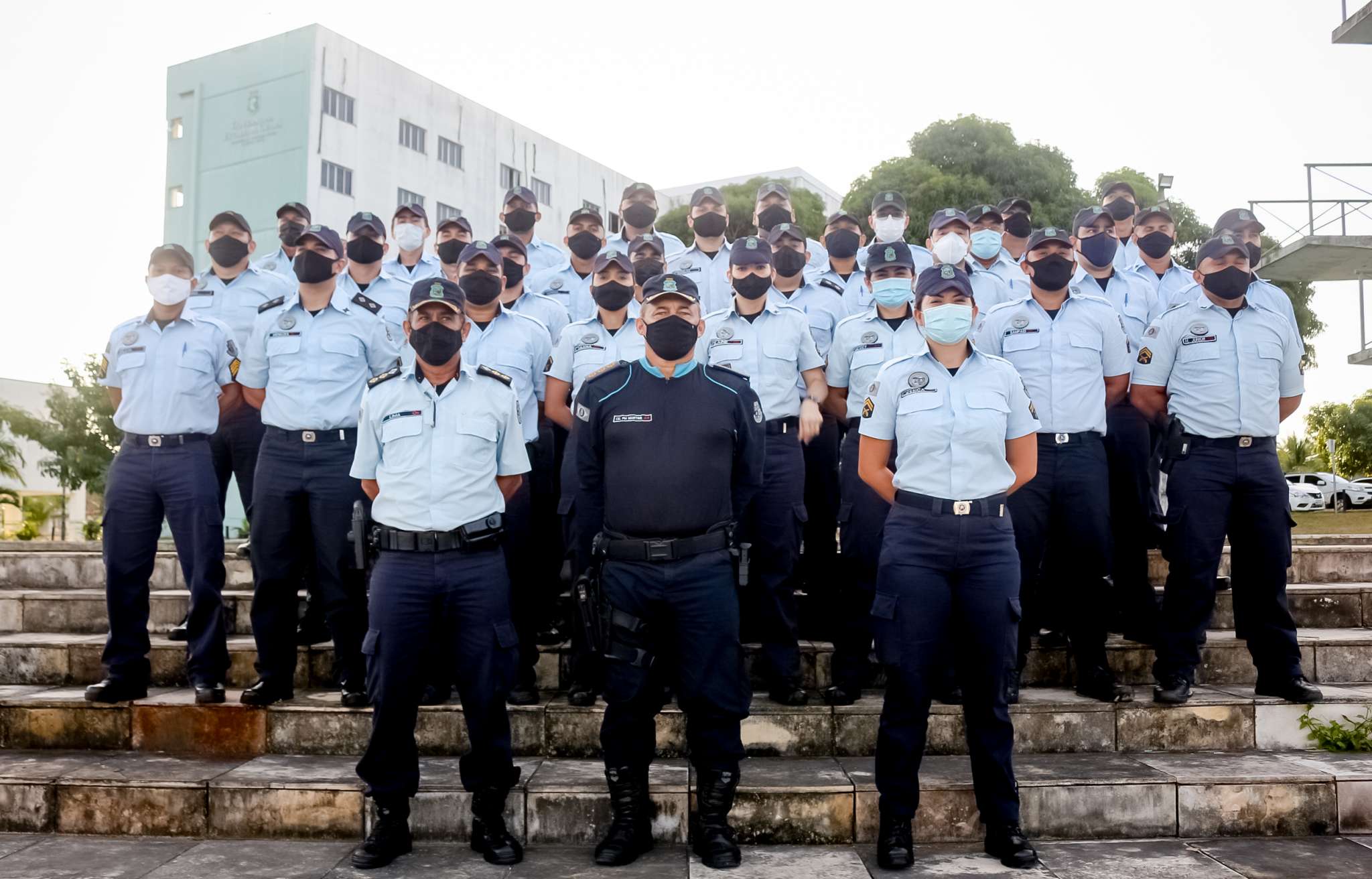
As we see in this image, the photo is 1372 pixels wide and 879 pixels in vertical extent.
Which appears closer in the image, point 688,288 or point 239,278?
point 688,288

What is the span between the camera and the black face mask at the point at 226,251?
5.96 m

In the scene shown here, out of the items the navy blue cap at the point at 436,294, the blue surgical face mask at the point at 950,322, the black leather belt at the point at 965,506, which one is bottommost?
the black leather belt at the point at 965,506

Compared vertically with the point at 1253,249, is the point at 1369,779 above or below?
below

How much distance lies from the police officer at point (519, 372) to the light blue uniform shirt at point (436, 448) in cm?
73

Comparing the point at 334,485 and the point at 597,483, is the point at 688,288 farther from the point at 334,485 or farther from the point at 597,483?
the point at 334,485

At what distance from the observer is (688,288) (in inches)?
157

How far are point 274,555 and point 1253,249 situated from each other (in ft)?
16.7

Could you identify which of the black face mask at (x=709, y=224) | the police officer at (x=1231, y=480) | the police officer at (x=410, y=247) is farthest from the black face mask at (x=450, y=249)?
the police officer at (x=1231, y=480)

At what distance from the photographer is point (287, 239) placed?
6.62 metres

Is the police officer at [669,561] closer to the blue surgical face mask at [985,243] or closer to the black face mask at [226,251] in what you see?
the blue surgical face mask at [985,243]

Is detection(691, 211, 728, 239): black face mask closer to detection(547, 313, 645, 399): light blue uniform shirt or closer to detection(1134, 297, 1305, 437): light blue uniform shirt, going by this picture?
detection(547, 313, 645, 399): light blue uniform shirt

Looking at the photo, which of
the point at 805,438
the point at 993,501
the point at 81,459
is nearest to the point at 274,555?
the point at 805,438

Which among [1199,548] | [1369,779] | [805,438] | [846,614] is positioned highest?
[805,438]

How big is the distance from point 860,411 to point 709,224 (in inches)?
71.9
